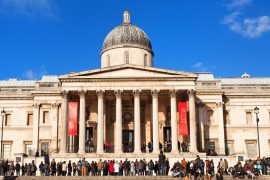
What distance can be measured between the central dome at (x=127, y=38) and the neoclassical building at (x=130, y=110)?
120 millimetres

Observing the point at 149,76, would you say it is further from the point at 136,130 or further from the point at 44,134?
the point at 44,134

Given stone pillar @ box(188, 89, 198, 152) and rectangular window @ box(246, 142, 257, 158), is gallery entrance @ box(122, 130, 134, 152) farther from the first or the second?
rectangular window @ box(246, 142, 257, 158)

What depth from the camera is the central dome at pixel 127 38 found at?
50719 mm

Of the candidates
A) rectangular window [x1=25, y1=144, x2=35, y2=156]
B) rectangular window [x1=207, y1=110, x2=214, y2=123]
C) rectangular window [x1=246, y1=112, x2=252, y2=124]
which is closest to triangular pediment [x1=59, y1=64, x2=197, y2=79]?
rectangular window [x1=207, y1=110, x2=214, y2=123]

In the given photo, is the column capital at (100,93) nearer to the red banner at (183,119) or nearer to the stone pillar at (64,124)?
the stone pillar at (64,124)

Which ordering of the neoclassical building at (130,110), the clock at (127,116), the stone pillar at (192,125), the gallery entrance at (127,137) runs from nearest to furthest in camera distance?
1. the stone pillar at (192,125)
2. the neoclassical building at (130,110)
3. the gallery entrance at (127,137)
4. the clock at (127,116)

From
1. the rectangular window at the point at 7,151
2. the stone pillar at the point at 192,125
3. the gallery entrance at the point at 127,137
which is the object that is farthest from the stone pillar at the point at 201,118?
the rectangular window at the point at 7,151

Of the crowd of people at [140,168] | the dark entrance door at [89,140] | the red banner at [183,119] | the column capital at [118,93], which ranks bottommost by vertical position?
the crowd of people at [140,168]

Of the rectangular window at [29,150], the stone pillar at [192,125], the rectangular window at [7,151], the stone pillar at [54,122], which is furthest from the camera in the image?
the rectangular window at [7,151]

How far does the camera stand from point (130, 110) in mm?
47406

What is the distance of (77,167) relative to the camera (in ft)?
114

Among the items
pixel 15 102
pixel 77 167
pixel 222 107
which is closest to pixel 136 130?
pixel 77 167

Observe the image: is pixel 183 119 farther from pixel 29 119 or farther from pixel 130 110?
pixel 29 119

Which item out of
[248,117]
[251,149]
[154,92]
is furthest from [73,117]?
[248,117]
